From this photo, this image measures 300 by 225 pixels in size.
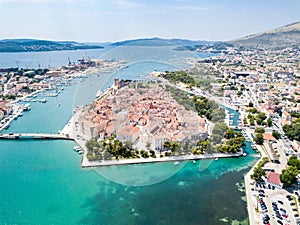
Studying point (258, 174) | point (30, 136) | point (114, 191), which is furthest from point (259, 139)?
point (30, 136)

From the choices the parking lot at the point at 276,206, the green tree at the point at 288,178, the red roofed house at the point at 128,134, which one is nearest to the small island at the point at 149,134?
the red roofed house at the point at 128,134

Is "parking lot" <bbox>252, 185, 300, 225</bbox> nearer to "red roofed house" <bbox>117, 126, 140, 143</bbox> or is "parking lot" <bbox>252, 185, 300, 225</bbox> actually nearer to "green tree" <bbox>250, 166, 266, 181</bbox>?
"green tree" <bbox>250, 166, 266, 181</bbox>

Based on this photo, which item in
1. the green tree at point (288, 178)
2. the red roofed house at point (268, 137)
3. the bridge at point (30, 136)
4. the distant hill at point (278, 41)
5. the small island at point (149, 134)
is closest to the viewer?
the green tree at point (288, 178)

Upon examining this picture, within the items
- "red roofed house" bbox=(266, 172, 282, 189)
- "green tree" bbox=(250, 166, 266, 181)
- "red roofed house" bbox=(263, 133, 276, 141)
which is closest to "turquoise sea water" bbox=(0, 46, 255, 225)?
"green tree" bbox=(250, 166, 266, 181)

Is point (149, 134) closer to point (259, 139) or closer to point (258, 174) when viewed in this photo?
point (258, 174)

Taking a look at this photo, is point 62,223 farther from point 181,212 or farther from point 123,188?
point 181,212

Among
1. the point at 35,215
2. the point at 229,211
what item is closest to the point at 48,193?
the point at 35,215

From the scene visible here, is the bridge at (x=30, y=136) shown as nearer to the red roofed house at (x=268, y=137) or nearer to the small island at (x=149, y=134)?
the small island at (x=149, y=134)
